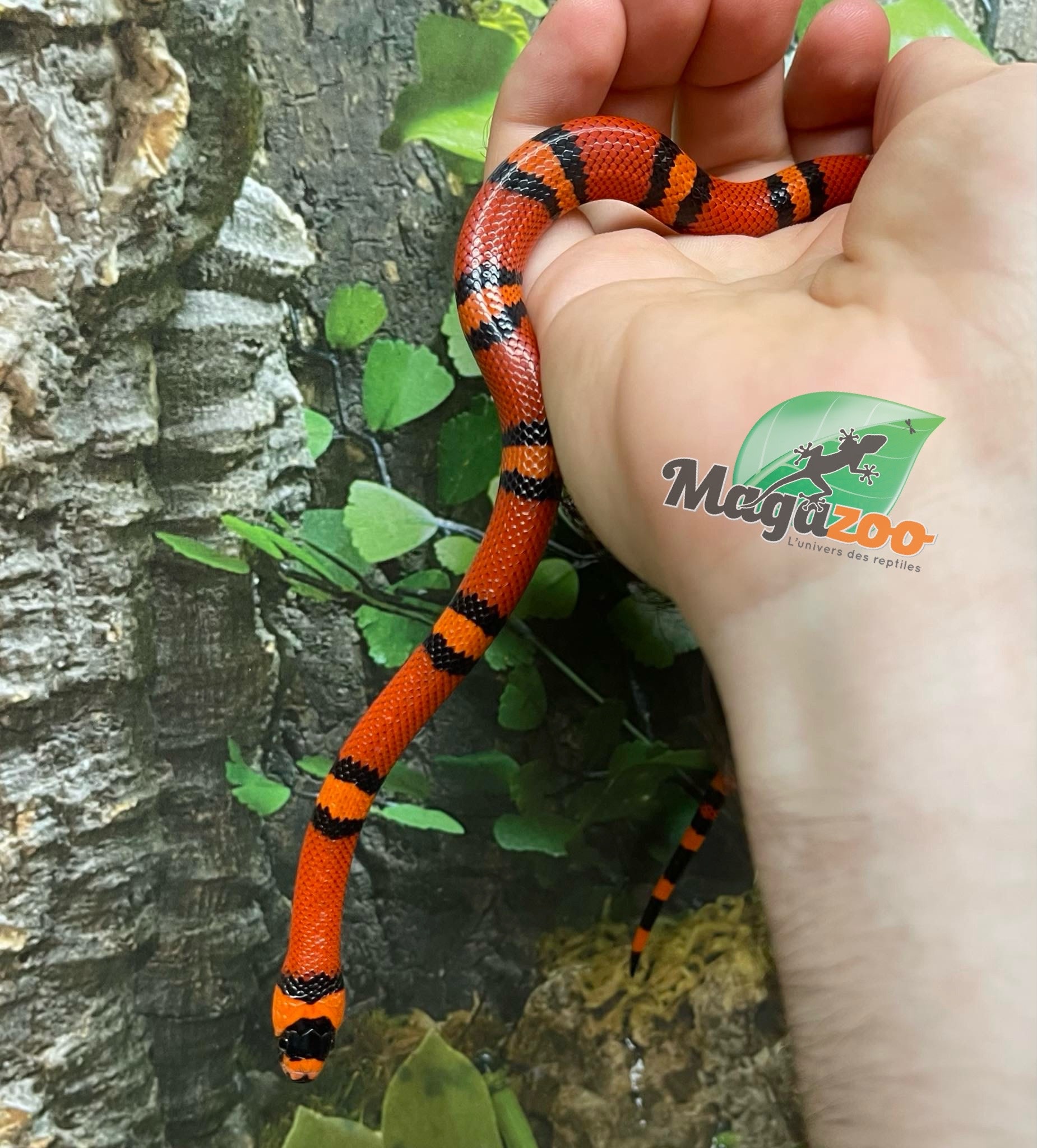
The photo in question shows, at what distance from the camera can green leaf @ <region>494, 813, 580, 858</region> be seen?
6.32 feet

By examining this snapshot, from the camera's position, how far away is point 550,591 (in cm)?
183

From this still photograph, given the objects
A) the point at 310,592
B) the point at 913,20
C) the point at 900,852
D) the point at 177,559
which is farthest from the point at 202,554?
the point at 913,20

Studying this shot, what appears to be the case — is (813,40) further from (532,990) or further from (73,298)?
(532,990)

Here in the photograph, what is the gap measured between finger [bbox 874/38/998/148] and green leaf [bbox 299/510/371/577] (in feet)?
4.62

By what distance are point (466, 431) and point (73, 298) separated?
0.88 meters

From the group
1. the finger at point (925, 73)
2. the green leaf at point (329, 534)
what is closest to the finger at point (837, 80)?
the finger at point (925, 73)

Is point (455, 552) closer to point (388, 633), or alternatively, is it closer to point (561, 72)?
point (388, 633)

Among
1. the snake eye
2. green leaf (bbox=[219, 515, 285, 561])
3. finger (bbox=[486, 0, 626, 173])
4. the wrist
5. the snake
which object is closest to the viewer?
the wrist

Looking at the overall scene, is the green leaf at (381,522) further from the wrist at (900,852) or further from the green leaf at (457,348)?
the wrist at (900,852)

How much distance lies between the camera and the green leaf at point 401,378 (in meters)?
1.81

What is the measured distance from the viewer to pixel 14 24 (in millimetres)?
1410

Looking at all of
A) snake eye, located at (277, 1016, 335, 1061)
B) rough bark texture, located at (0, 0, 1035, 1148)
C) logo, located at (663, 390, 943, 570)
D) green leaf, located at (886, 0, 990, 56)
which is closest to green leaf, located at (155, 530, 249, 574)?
rough bark texture, located at (0, 0, 1035, 1148)

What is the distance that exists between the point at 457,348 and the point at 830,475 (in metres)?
1.01

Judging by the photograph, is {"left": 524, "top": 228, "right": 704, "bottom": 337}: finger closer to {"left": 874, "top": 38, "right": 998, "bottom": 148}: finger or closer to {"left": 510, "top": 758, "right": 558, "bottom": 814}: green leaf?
{"left": 874, "top": 38, "right": 998, "bottom": 148}: finger
